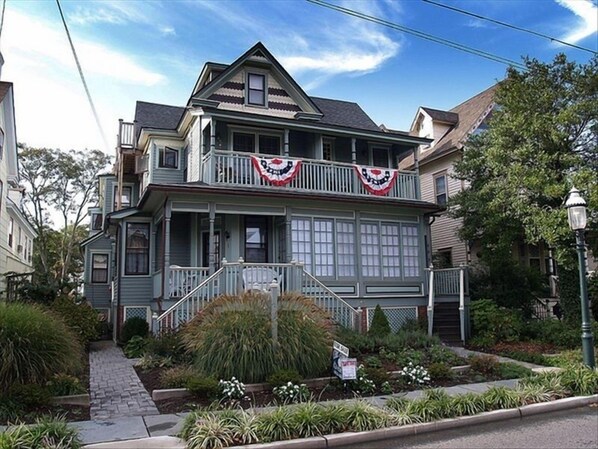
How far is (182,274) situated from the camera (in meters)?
13.3

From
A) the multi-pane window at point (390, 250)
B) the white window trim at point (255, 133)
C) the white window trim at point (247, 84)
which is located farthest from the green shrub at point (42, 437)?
the white window trim at point (247, 84)

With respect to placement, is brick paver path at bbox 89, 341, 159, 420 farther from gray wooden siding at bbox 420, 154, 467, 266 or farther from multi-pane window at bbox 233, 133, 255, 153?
gray wooden siding at bbox 420, 154, 467, 266

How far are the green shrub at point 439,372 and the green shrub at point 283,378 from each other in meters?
2.75

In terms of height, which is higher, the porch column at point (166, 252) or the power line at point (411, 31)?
the power line at point (411, 31)

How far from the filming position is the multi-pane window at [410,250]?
16297 millimetres

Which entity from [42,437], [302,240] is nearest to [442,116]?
[302,240]

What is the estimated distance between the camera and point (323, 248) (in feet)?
50.0

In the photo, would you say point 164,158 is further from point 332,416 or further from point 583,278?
point 583,278

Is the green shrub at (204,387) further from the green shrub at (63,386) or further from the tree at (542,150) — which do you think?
the tree at (542,150)

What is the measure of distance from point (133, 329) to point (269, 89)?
983 centimetres

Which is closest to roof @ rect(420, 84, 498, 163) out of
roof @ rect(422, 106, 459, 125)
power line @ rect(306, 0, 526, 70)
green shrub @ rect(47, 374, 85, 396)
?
roof @ rect(422, 106, 459, 125)

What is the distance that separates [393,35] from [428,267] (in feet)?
25.5

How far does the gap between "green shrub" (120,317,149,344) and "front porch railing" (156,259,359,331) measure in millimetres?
2277

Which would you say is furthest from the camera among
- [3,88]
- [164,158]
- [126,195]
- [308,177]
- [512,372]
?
[126,195]
